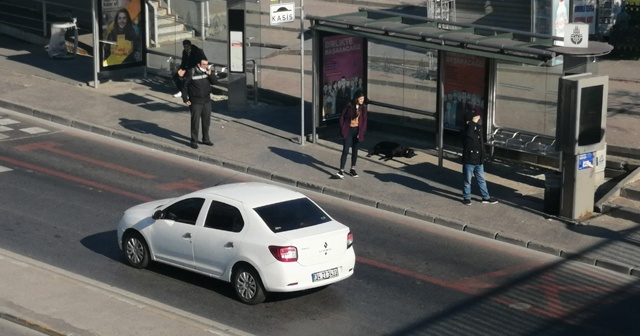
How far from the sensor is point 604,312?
1507 cm

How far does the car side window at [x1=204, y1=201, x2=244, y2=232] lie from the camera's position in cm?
1498

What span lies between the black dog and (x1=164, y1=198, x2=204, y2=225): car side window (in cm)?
781

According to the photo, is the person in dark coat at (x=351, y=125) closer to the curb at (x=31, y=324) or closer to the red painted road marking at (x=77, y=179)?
the red painted road marking at (x=77, y=179)

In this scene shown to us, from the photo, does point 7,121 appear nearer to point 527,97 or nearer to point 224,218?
point 527,97

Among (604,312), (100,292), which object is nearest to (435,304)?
(604,312)

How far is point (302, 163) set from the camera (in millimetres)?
22609

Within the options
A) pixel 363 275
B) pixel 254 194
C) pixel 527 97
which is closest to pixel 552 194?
pixel 527 97

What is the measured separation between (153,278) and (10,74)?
1521cm

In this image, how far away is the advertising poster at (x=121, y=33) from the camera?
28.1 meters

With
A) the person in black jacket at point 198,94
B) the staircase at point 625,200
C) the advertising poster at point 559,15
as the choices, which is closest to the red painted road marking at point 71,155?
the person in black jacket at point 198,94

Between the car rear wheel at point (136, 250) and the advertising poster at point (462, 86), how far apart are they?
27.3 feet

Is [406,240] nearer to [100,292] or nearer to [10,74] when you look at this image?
[100,292]

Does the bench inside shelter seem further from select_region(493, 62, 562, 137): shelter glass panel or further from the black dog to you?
the black dog

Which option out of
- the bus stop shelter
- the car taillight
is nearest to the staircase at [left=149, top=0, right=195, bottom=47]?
the bus stop shelter
